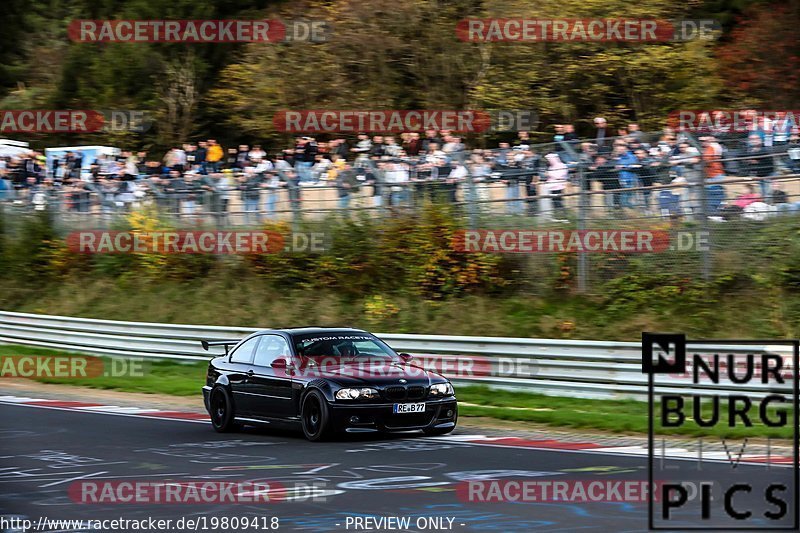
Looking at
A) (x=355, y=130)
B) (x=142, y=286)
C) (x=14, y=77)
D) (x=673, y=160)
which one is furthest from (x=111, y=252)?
(x=14, y=77)

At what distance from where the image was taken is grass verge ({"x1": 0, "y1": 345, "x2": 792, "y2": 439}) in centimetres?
1489

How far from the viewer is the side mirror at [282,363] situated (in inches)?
575

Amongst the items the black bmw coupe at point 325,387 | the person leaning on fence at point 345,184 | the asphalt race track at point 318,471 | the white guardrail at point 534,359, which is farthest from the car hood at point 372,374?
the person leaning on fence at point 345,184

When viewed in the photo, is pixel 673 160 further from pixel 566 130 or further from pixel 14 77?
pixel 14 77

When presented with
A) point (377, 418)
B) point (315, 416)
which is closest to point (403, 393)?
point (377, 418)

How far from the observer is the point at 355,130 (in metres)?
36.9

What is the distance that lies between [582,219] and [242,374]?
25.6ft

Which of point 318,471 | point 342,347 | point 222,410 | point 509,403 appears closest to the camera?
point 318,471

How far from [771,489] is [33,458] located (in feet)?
24.6

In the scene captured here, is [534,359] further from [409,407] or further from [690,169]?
[409,407]

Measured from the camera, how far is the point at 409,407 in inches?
542

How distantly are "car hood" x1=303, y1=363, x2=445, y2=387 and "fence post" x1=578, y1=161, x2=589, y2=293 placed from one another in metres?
7.10

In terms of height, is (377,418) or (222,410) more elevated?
(377,418)

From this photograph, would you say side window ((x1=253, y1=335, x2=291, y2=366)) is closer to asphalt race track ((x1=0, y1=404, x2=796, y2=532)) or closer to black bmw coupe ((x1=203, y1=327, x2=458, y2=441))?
black bmw coupe ((x1=203, y1=327, x2=458, y2=441))
